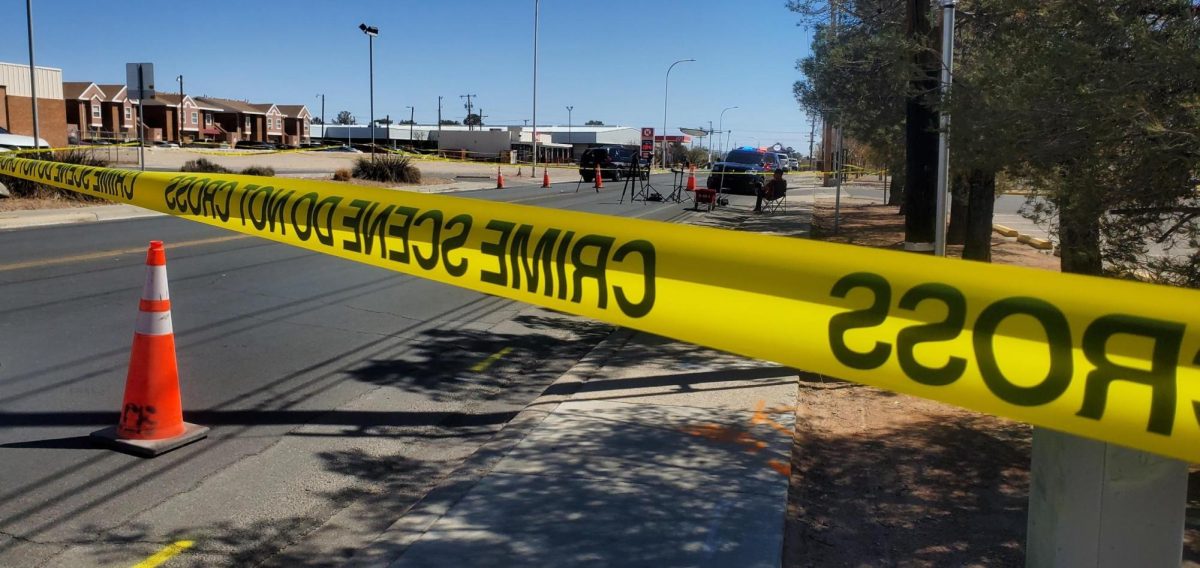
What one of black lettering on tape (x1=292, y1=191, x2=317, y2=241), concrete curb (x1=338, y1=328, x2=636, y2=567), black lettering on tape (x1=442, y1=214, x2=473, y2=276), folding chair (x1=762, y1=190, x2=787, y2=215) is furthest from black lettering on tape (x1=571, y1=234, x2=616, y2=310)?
A: folding chair (x1=762, y1=190, x2=787, y2=215)

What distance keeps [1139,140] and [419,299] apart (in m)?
6.88

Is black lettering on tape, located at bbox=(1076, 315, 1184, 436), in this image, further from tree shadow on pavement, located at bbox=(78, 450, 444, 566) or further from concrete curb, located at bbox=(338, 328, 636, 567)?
tree shadow on pavement, located at bbox=(78, 450, 444, 566)

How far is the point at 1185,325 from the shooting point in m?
2.02

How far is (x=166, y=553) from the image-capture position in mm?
3842

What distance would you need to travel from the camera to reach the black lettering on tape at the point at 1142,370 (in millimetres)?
2023

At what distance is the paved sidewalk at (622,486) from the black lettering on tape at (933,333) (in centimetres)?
153

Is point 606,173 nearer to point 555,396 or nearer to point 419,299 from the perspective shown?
point 419,299

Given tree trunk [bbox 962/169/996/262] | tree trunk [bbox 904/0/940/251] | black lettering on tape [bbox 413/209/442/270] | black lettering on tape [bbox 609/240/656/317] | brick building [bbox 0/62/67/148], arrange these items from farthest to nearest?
brick building [bbox 0/62/67/148]
tree trunk [bbox 904/0/940/251]
tree trunk [bbox 962/169/996/262]
black lettering on tape [bbox 413/209/442/270]
black lettering on tape [bbox 609/240/656/317]

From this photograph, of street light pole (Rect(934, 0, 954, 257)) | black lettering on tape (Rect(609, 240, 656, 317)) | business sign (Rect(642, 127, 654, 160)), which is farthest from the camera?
business sign (Rect(642, 127, 654, 160))

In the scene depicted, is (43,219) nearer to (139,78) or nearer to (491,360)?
(139,78)

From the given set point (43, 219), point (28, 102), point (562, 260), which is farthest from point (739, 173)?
point (28, 102)

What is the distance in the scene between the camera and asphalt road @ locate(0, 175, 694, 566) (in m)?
4.12

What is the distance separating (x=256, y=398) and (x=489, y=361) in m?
1.93

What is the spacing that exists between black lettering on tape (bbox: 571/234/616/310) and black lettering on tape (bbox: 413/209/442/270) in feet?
2.80
